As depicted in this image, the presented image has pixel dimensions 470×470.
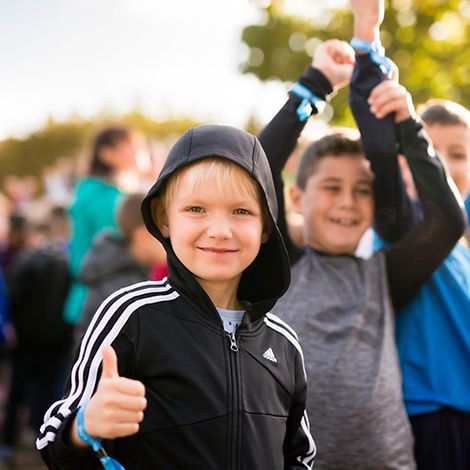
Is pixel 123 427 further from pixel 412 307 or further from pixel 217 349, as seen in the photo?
pixel 412 307

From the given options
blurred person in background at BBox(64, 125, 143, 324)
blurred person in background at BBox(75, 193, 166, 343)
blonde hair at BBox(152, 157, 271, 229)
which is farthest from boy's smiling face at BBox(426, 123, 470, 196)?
blurred person in background at BBox(64, 125, 143, 324)

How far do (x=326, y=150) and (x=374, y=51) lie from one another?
1.38 ft

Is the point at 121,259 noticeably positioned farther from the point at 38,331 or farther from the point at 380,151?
the point at 38,331

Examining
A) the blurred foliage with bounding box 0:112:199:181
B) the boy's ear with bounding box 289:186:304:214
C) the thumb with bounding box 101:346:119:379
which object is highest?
the blurred foliage with bounding box 0:112:199:181

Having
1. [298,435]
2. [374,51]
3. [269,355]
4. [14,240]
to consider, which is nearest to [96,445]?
[269,355]

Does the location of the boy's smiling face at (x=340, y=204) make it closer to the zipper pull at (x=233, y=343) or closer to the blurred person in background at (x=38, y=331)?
the zipper pull at (x=233, y=343)

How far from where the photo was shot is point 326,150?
2.78 m

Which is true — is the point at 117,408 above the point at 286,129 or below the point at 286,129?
below

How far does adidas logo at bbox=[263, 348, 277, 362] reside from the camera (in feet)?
6.64

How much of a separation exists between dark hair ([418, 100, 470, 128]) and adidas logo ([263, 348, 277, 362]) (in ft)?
4.98

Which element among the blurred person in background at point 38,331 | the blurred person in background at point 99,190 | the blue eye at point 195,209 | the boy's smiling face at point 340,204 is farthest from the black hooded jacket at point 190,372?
the blurred person in background at point 38,331

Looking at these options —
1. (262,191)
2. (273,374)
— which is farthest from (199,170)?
(273,374)

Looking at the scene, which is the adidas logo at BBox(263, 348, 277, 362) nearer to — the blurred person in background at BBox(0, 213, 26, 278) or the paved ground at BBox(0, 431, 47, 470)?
the paved ground at BBox(0, 431, 47, 470)

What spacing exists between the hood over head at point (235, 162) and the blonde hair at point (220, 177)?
21 millimetres
